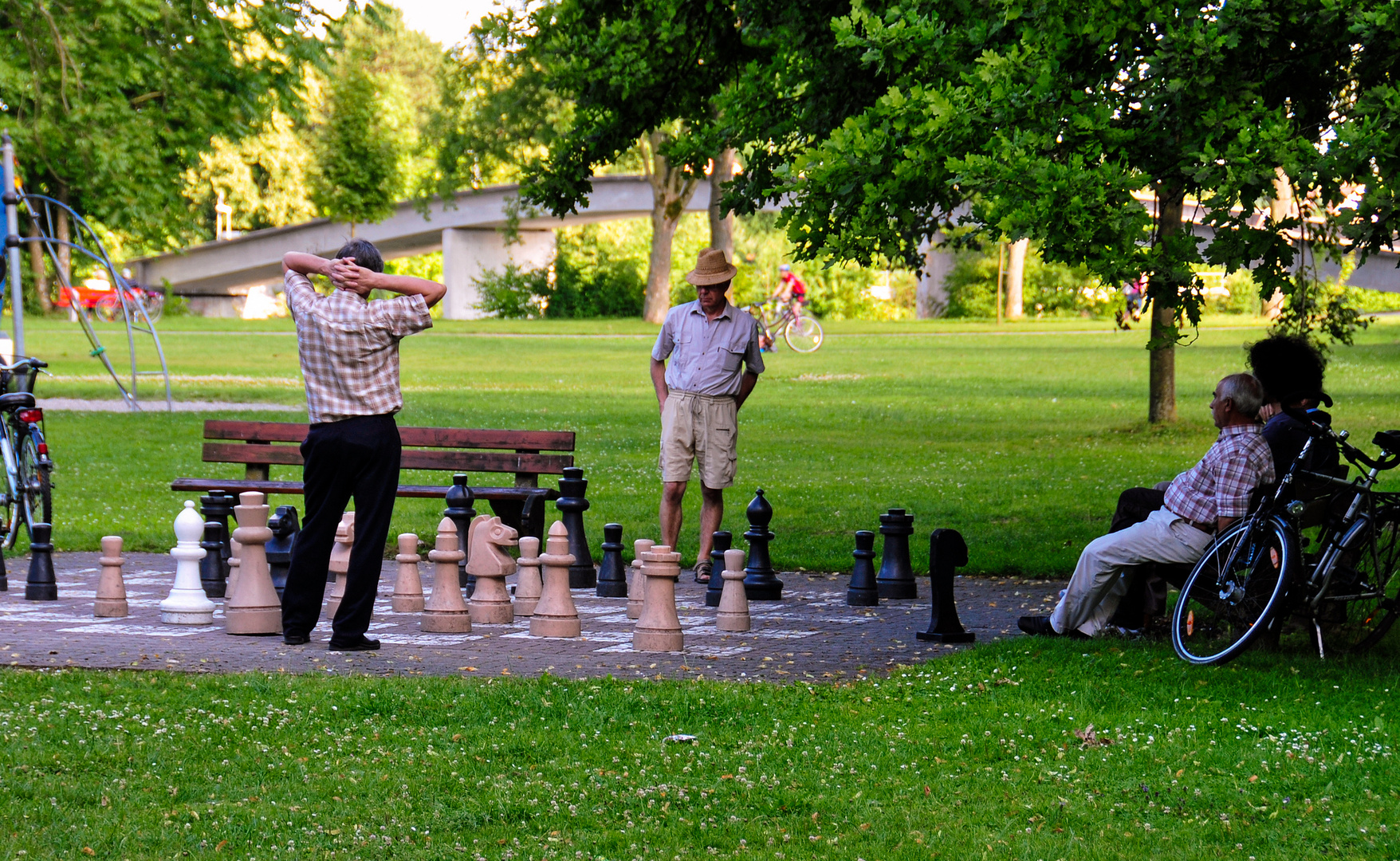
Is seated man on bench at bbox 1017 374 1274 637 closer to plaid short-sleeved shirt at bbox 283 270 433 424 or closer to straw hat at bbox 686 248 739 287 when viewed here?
straw hat at bbox 686 248 739 287

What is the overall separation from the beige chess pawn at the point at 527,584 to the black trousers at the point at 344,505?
103cm

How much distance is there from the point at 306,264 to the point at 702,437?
9.44 feet

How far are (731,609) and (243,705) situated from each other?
2.67m

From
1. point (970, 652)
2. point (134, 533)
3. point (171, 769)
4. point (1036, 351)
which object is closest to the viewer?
point (171, 769)

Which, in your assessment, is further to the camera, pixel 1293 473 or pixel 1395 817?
pixel 1293 473

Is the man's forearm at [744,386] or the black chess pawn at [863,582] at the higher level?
the man's forearm at [744,386]

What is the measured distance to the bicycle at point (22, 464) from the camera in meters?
10.0

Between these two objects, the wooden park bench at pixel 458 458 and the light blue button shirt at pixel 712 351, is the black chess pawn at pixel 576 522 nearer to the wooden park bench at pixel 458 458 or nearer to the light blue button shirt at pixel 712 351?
the wooden park bench at pixel 458 458

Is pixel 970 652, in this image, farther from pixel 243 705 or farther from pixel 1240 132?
pixel 243 705

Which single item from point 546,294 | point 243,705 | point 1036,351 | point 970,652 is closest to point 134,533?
point 243,705

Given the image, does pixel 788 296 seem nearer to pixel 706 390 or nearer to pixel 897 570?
pixel 706 390

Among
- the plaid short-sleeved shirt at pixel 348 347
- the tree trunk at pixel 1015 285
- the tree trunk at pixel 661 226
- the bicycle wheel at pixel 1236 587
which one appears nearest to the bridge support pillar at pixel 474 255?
the tree trunk at pixel 661 226

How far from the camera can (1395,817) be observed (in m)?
4.58

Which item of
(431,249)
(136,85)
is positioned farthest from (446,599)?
(431,249)
